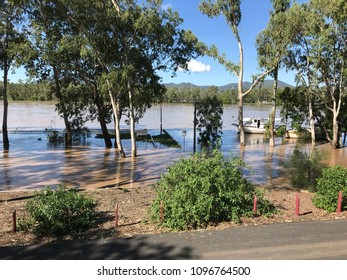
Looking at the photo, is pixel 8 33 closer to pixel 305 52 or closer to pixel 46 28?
pixel 46 28

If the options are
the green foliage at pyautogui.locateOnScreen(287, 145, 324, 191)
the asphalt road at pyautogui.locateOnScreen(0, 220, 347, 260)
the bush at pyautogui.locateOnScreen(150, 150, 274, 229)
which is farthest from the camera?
the green foliage at pyautogui.locateOnScreen(287, 145, 324, 191)

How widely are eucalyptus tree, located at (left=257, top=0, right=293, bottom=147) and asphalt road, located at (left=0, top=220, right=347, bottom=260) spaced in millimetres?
21667

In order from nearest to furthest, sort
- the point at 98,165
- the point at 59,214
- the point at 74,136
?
1. the point at 59,214
2. the point at 98,165
3. the point at 74,136

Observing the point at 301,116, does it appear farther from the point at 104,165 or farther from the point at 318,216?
the point at 318,216

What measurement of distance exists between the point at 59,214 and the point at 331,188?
621 cm

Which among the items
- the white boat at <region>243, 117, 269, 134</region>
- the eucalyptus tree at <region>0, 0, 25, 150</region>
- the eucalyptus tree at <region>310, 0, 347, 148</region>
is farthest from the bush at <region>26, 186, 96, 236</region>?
the white boat at <region>243, 117, 269, 134</region>

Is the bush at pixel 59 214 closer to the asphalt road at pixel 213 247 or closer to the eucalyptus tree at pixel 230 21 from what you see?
the asphalt road at pixel 213 247

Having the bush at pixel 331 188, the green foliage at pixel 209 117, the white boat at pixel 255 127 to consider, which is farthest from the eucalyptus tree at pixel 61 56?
the white boat at pixel 255 127

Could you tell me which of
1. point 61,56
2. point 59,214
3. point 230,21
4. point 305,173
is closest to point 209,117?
point 230,21

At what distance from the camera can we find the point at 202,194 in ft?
23.3

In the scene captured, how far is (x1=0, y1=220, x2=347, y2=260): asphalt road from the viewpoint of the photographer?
5598mm

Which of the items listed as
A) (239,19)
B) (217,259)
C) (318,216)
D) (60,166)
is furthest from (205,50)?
(217,259)

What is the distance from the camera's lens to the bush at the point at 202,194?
702 centimetres

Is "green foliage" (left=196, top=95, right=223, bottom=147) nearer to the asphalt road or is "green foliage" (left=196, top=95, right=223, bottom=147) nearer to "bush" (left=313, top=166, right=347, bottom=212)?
"bush" (left=313, top=166, right=347, bottom=212)
